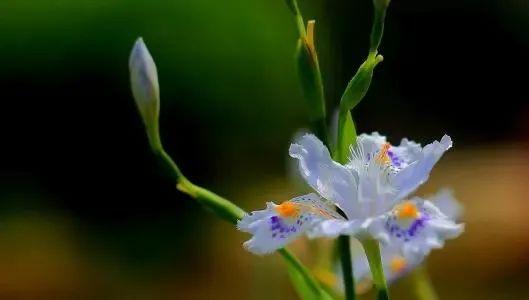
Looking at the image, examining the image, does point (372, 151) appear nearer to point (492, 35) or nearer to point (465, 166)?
point (465, 166)

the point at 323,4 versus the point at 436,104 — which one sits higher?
the point at 323,4

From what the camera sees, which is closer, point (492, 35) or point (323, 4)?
point (323, 4)

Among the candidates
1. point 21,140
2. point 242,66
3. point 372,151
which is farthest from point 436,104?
point 372,151

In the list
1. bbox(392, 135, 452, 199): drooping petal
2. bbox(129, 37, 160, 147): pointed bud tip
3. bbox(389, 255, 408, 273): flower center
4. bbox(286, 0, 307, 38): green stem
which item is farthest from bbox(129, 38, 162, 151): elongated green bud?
bbox(389, 255, 408, 273): flower center

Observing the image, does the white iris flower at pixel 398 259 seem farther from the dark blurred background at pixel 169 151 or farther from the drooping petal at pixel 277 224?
the dark blurred background at pixel 169 151

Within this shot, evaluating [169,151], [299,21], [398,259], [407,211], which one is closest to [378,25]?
[299,21]

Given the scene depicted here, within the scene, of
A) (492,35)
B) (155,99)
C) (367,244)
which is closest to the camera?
(367,244)
